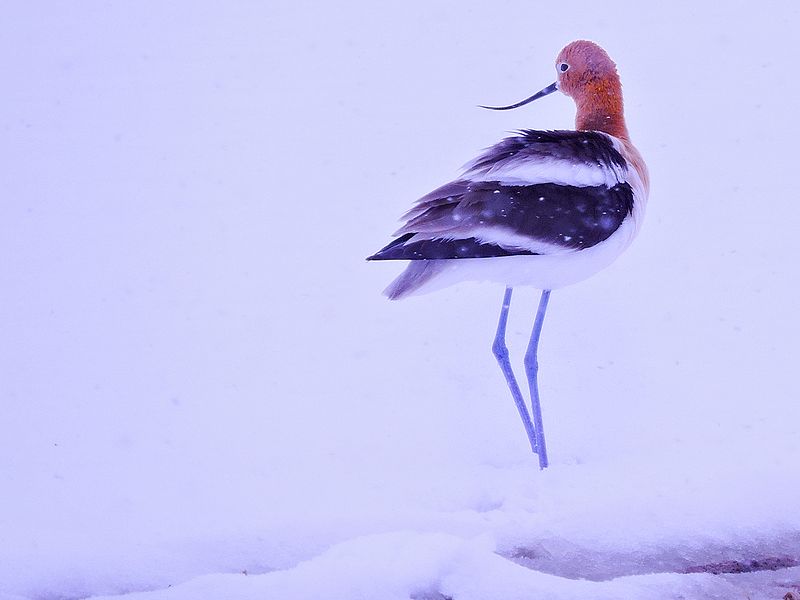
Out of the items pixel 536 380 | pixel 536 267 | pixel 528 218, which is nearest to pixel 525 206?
pixel 528 218

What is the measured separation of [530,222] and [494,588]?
1.47m

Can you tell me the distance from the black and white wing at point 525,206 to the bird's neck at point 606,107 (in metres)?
0.52

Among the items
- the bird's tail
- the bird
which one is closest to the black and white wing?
the bird

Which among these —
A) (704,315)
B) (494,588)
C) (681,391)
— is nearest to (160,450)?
(494,588)

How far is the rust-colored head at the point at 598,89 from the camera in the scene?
4441mm

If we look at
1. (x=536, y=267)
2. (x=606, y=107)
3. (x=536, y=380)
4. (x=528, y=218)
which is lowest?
(x=536, y=380)

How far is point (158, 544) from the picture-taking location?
333cm

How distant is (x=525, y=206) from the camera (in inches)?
147

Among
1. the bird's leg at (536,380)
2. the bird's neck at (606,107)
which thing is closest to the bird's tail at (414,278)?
the bird's leg at (536,380)

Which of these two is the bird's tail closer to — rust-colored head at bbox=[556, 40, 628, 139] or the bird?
the bird

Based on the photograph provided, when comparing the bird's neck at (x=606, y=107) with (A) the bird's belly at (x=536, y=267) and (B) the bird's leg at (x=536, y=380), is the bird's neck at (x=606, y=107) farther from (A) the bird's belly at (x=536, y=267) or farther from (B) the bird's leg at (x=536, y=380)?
(B) the bird's leg at (x=536, y=380)

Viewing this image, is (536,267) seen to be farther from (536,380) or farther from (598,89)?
(598,89)

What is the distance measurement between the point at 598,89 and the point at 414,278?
146cm

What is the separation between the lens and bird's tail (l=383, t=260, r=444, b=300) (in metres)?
3.79
